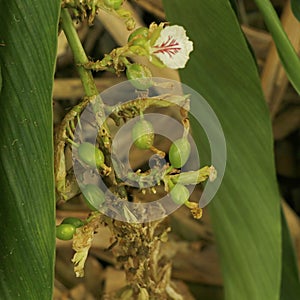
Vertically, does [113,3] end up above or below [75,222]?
above

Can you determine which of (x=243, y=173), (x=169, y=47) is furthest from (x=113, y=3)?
(x=243, y=173)

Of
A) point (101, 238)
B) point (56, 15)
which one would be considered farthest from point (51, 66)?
point (101, 238)

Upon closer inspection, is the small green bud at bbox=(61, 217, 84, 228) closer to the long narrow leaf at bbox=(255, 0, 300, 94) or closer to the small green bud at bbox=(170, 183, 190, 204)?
the small green bud at bbox=(170, 183, 190, 204)

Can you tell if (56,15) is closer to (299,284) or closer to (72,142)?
(72,142)

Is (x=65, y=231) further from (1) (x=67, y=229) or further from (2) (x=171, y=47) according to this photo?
(2) (x=171, y=47)

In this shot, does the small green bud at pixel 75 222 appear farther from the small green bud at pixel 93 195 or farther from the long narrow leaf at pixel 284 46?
the long narrow leaf at pixel 284 46

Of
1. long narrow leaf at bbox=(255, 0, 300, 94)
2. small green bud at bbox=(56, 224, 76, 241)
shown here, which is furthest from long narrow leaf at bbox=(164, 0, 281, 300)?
small green bud at bbox=(56, 224, 76, 241)
